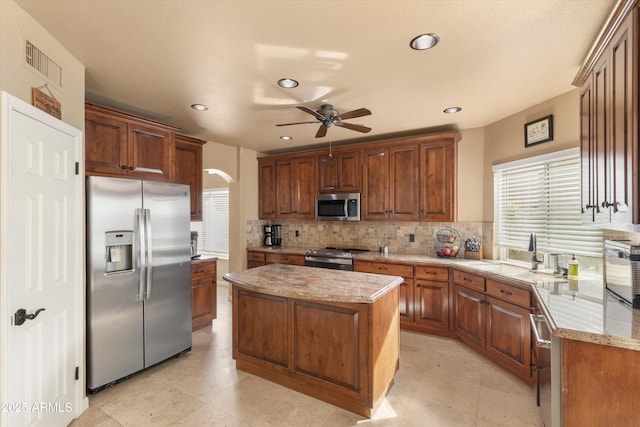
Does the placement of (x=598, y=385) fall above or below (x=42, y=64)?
below

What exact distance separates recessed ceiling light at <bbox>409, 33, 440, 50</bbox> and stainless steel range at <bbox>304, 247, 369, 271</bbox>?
2.86m

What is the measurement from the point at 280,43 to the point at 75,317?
2470 millimetres

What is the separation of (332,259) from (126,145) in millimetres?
2905

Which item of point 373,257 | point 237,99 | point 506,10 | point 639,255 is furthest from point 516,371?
point 237,99

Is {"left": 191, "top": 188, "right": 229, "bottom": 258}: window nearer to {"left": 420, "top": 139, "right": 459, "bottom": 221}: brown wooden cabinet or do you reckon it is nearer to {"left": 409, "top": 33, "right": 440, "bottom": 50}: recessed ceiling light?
{"left": 420, "top": 139, "right": 459, "bottom": 221}: brown wooden cabinet

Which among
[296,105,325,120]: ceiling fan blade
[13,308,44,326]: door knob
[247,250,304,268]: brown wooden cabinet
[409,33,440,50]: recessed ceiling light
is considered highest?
[409,33,440,50]: recessed ceiling light

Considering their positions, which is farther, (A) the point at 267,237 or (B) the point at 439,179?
(A) the point at 267,237

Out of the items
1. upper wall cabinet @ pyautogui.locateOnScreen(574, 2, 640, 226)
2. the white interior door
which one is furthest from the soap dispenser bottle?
the white interior door

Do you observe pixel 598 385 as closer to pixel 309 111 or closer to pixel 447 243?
pixel 309 111

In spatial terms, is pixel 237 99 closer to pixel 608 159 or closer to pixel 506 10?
pixel 506 10

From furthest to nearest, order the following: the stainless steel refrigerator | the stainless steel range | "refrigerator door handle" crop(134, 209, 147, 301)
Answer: the stainless steel range → "refrigerator door handle" crop(134, 209, 147, 301) → the stainless steel refrigerator

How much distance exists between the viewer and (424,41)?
2002 millimetres

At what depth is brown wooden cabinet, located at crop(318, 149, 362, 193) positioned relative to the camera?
4641mm

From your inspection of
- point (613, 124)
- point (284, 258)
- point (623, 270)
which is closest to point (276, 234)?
point (284, 258)
